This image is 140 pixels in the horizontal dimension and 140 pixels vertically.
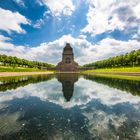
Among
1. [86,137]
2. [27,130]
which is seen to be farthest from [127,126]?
[27,130]

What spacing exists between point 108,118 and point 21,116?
4967mm

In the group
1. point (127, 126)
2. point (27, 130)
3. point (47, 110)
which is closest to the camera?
point (27, 130)

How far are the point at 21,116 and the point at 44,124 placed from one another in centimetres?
215

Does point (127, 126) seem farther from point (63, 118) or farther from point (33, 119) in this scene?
point (33, 119)

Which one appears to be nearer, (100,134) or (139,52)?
(100,134)

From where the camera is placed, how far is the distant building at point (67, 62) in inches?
6083

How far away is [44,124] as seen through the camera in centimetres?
875

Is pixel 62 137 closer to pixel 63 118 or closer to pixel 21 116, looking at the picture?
pixel 63 118

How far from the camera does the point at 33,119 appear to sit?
31.6 ft

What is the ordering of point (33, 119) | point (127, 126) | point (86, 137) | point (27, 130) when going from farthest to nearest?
1. point (33, 119)
2. point (127, 126)
3. point (27, 130)
4. point (86, 137)

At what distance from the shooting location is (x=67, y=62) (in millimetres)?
167125

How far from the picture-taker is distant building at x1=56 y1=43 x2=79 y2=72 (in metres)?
154

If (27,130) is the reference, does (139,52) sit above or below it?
above

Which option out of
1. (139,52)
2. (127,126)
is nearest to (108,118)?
(127,126)
